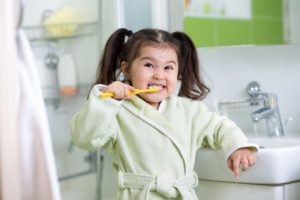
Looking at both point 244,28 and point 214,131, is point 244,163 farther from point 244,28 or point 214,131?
point 244,28

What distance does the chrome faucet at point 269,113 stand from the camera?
141cm

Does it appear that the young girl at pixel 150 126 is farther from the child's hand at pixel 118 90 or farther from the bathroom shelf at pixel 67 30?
the bathroom shelf at pixel 67 30

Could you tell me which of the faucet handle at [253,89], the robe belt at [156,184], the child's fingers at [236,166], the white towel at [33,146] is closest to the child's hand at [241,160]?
the child's fingers at [236,166]

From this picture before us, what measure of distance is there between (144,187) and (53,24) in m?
0.93

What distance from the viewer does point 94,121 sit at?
3.28 feet

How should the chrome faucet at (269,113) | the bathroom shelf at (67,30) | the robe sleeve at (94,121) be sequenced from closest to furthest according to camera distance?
the robe sleeve at (94,121), the chrome faucet at (269,113), the bathroom shelf at (67,30)

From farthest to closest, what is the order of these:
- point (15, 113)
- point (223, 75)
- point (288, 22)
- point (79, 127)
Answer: point (223, 75)
point (288, 22)
point (79, 127)
point (15, 113)

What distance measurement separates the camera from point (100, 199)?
5.34ft

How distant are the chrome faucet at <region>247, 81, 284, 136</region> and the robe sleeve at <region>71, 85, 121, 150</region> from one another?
55 centimetres

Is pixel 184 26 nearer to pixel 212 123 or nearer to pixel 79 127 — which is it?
pixel 212 123

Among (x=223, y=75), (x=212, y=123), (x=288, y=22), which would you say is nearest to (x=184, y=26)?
(x=223, y=75)

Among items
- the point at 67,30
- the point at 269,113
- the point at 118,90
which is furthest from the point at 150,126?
the point at 67,30

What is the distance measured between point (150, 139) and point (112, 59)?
0.83 feet

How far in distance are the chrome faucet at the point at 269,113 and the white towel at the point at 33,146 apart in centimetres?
98
